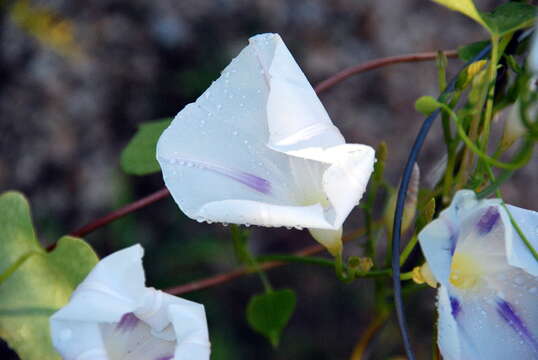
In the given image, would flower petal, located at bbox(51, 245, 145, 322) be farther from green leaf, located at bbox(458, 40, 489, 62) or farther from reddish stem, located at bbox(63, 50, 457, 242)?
green leaf, located at bbox(458, 40, 489, 62)

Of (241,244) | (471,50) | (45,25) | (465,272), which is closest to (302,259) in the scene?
(241,244)

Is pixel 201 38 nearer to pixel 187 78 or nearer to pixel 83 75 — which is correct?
pixel 187 78

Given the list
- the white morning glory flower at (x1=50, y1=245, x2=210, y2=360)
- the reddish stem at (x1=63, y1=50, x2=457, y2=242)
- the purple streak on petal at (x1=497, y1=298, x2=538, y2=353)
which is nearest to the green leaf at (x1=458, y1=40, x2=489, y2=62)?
the reddish stem at (x1=63, y1=50, x2=457, y2=242)

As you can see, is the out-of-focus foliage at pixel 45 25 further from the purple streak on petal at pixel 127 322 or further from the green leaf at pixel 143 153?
the purple streak on petal at pixel 127 322

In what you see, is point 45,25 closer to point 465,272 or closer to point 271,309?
point 271,309

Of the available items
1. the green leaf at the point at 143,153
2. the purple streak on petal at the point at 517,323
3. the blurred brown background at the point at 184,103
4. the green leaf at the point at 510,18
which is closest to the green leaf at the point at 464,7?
the green leaf at the point at 510,18

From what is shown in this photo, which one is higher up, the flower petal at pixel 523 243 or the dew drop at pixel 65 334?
the flower petal at pixel 523 243
